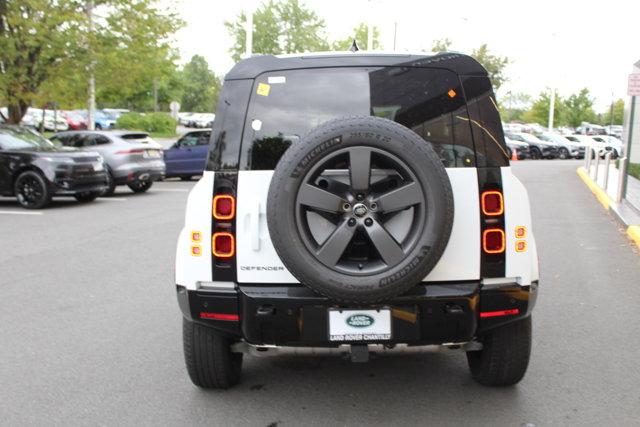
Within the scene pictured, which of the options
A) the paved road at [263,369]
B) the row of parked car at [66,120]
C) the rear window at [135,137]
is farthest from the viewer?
the row of parked car at [66,120]

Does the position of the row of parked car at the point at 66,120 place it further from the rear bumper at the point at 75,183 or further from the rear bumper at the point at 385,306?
the rear bumper at the point at 385,306

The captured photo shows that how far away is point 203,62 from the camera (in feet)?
314

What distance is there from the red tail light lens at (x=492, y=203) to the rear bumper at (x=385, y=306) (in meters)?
0.38

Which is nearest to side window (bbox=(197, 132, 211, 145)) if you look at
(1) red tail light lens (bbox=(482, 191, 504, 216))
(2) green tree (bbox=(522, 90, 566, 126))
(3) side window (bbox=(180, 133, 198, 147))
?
(3) side window (bbox=(180, 133, 198, 147))

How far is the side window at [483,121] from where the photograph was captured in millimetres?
3408

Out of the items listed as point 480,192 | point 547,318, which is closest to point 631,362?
point 547,318

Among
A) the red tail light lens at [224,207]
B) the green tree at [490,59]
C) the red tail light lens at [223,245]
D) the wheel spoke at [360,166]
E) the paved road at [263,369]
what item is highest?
the green tree at [490,59]

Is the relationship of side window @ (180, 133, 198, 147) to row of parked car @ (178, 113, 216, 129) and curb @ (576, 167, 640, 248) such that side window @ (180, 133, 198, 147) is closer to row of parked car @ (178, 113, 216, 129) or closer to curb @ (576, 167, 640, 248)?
curb @ (576, 167, 640, 248)

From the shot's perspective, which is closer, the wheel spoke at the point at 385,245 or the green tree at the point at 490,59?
the wheel spoke at the point at 385,245

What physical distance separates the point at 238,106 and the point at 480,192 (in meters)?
1.36

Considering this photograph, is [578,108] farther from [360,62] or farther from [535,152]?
[360,62]

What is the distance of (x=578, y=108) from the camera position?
70062 millimetres

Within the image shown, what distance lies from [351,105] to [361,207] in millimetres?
643

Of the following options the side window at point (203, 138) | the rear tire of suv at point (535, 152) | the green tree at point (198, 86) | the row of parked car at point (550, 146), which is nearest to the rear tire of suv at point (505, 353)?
the side window at point (203, 138)
